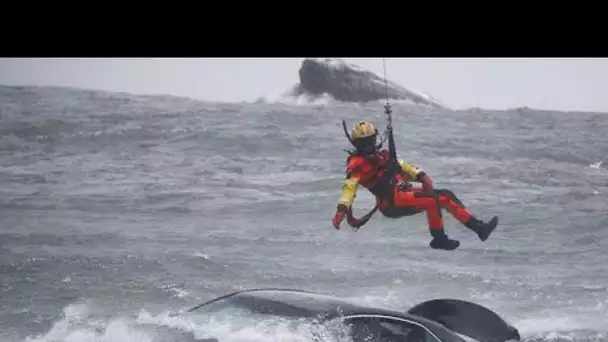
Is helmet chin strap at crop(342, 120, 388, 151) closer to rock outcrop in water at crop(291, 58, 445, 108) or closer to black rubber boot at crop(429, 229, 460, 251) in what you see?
rock outcrop in water at crop(291, 58, 445, 108)

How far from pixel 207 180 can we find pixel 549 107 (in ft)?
4.79

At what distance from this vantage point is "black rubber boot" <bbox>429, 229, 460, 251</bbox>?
270 cm

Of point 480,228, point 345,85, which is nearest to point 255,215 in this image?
point 345,85

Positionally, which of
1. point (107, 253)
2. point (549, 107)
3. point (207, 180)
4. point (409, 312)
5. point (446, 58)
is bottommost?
point (409, 312)

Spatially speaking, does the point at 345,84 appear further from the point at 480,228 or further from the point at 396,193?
the point at 480,228

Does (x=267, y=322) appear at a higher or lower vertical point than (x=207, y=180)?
lower

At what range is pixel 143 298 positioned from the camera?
2709 millimetres

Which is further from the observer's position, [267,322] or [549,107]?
[549,107]

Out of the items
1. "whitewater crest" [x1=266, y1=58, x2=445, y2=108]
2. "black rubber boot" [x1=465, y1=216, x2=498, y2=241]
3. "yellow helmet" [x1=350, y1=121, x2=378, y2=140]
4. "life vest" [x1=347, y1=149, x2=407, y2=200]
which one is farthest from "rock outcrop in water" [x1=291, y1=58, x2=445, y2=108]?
"black rubber boot" [x1=465, y1=216, x2=498, y2=241]

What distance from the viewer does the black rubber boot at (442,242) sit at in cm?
270

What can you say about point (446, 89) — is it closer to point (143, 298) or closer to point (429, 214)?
point (429, 214)

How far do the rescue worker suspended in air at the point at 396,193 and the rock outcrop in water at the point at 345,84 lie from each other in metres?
0.13

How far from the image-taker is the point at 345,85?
276 cm
